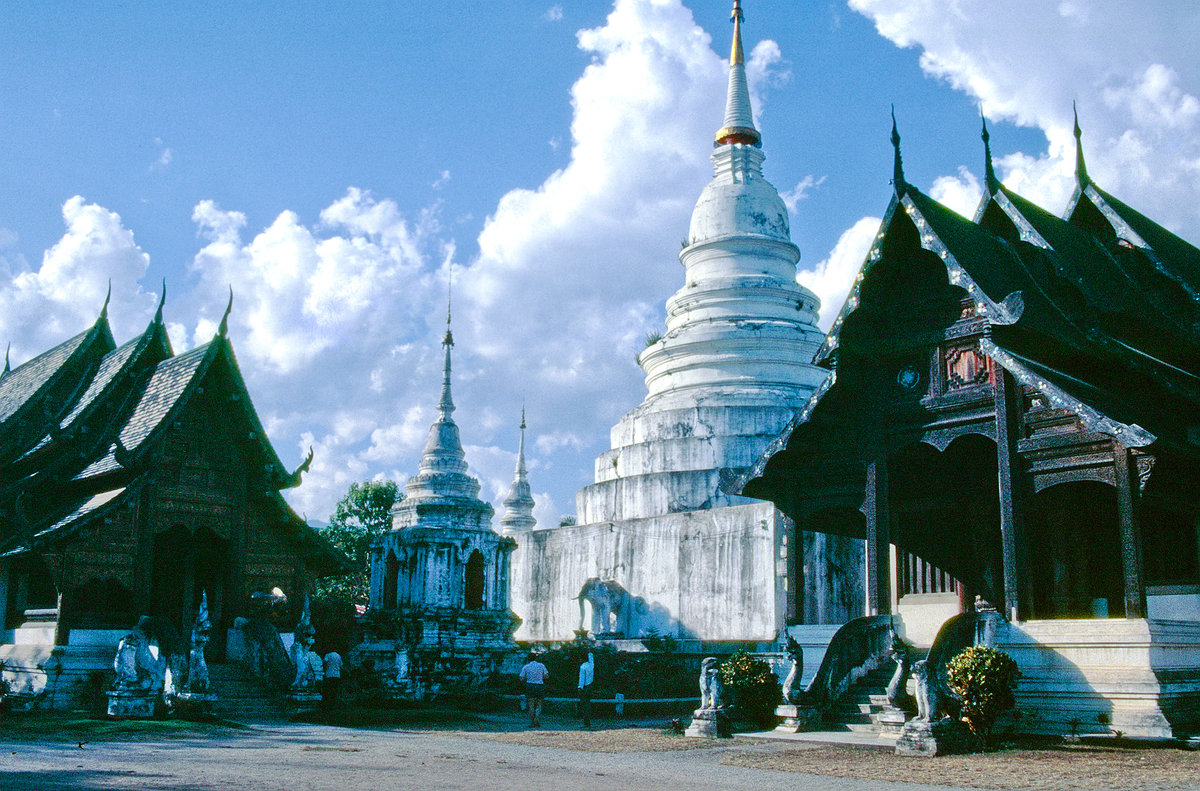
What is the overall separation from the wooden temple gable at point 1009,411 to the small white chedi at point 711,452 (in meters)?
8.72

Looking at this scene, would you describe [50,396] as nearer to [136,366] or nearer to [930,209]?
[136,366]

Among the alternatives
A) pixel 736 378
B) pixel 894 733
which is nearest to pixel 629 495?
pixel 736 378

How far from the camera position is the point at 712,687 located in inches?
649

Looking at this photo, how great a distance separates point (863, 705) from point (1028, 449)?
165 inches

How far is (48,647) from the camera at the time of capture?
2042 centimetres

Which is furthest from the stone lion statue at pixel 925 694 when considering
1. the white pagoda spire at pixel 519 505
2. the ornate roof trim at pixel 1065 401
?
the white pagoda spire at pixel 519 505

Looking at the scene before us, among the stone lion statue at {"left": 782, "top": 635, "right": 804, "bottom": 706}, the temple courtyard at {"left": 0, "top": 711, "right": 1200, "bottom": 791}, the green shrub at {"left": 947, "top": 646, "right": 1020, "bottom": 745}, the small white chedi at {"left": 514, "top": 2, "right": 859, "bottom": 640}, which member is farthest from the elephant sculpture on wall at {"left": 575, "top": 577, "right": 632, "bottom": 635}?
the green shrub at {"left": 947, "top": 646, "right": 1020, "bottom": 745}

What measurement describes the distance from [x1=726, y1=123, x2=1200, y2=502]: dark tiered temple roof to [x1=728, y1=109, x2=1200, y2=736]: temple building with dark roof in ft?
0.12

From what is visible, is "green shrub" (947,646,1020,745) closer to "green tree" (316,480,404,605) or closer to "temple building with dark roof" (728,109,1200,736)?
"temple building with dark roof" (728,109,1200,736)

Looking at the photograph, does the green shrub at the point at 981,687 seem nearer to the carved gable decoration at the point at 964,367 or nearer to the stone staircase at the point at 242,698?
the carved gable decoration at the point at 964,367

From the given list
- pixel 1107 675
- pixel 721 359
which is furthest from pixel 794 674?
pixel 721 359

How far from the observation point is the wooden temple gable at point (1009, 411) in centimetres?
1554

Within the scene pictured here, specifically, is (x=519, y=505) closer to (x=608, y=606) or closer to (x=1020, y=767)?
(x=608, y=606)

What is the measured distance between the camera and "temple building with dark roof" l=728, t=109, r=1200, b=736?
14.7m
